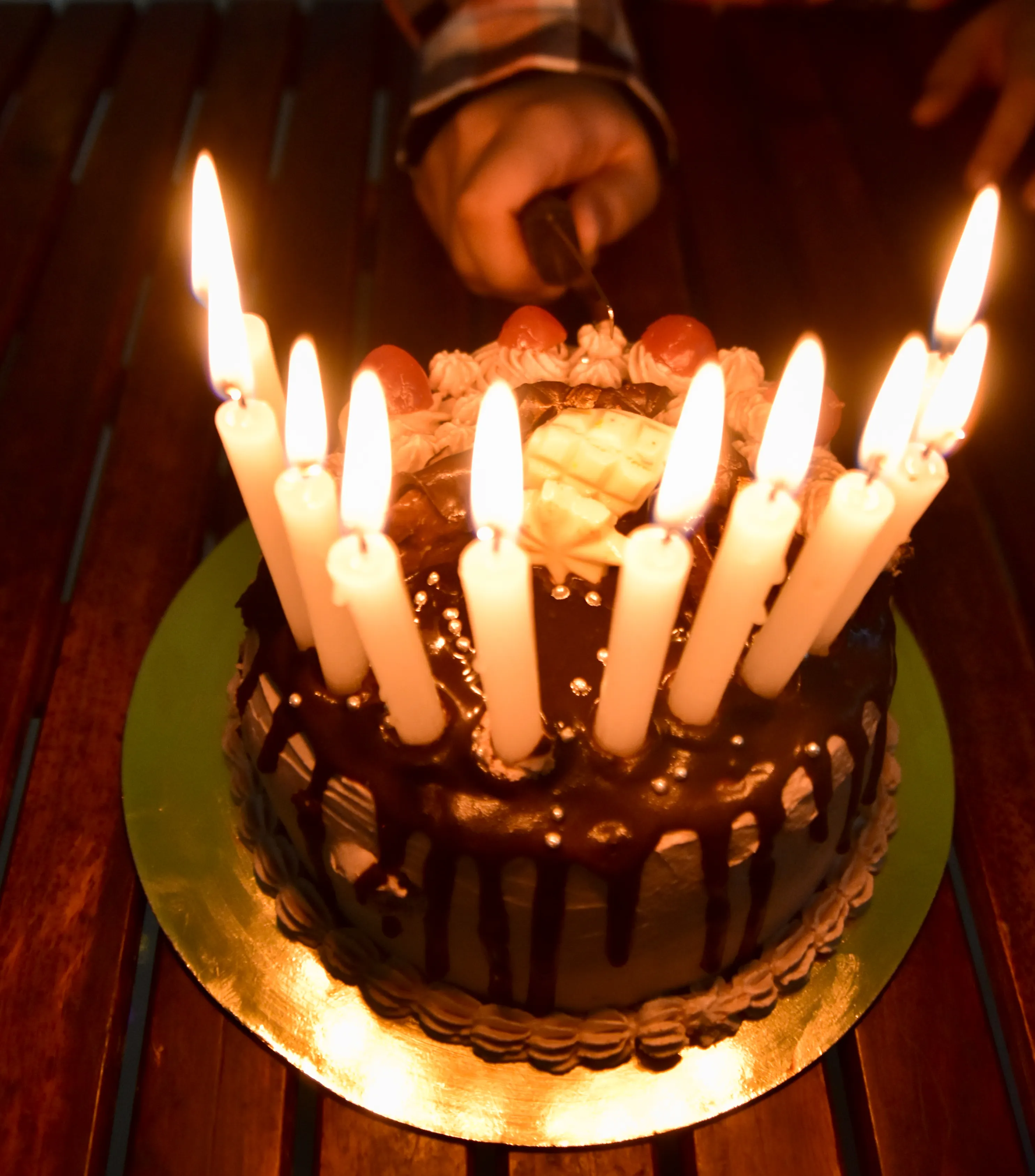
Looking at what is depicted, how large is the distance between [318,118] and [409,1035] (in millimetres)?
2528

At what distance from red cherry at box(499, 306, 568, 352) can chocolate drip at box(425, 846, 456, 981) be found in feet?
3.02

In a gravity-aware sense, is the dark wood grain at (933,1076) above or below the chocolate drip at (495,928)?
below

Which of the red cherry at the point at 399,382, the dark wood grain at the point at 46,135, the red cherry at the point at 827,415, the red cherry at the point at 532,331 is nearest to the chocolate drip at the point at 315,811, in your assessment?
the red cherry at the point at 399,382

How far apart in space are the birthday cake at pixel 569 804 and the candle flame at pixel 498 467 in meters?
0.37

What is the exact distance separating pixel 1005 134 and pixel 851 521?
2.20 metres

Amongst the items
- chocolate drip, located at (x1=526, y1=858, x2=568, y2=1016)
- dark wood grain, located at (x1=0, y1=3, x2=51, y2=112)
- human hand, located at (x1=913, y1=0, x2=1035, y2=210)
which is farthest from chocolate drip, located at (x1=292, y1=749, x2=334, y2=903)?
dark wood grain, located at (x1=0, y1=3, x2=51, y2=112)

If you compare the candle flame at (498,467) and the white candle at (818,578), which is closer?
the candle flame at (498,467)

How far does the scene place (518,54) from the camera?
2.19m

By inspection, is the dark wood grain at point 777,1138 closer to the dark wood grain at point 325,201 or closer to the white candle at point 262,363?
the white candle at point 262,363

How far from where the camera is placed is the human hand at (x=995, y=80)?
2463 mm

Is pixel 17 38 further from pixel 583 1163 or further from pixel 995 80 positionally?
pixel 583 1163

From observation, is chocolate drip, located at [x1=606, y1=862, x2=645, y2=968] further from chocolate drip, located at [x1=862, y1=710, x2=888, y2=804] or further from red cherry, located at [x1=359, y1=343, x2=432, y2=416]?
red cherry, located at [x1=359, y1=343, x2=432, y2=416]

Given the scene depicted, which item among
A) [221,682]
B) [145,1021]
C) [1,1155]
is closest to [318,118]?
[221,682]

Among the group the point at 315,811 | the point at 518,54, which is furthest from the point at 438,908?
the point at 518,54
